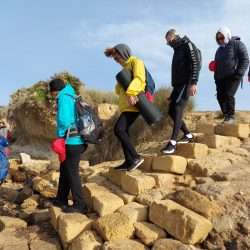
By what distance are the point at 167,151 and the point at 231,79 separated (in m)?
1.86

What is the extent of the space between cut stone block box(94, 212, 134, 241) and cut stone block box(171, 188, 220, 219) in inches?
27.3

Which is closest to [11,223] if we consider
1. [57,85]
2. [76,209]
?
[76,209]

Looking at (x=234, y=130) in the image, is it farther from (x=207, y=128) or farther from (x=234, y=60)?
(x=234, y=60)

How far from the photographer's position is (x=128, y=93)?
233 inches

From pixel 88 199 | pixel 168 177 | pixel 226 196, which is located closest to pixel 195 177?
pixel 168 177

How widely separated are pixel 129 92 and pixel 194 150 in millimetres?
1494

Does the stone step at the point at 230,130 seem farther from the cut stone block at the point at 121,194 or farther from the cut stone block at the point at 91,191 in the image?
the cut stone block at the point at 91,191

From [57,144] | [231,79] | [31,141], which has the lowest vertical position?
[31,141]

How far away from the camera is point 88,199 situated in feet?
20.7

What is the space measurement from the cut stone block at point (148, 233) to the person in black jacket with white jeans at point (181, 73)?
160 cm

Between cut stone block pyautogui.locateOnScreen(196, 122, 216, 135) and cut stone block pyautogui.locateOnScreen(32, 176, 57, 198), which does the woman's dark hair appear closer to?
cut stone block pyautogui.locateOnScreen(32, 176, 57, 198)

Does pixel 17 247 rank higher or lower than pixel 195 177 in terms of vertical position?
lower

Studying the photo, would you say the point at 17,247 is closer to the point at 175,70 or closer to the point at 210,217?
the point at 210,217

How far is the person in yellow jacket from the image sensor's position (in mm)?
5961
